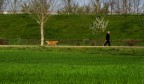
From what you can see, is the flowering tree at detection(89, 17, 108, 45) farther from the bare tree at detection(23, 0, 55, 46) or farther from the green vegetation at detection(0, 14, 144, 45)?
the bare tree at detection(23, 0, 55, 46)

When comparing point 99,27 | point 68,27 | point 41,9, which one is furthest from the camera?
point 68,27

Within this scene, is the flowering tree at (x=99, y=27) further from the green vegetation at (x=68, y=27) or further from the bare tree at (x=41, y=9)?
the bare tree at (x=41, y=9)

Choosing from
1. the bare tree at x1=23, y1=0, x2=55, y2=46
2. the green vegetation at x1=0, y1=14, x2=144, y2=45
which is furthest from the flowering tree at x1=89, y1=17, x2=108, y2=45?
the bare tree at x1=23, y1=0, x2=55, y2=46

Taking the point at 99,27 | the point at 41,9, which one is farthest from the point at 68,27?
the point at 41,9

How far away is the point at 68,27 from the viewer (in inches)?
3312

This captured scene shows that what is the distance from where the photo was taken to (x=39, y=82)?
47.6 ft

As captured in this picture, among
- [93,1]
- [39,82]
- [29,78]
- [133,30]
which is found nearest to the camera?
[39,82]

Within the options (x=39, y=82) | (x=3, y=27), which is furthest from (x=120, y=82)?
(x=3, y=27)

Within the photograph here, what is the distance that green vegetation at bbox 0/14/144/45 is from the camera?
7744 cm

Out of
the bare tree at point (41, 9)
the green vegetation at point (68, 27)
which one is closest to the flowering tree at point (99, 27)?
the green vegetation at point (68, 27)

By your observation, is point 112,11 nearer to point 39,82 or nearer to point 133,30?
point 133,30

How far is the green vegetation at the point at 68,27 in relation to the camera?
7744cm

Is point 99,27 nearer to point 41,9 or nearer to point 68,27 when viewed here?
point 68,27

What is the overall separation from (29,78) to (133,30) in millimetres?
65327
